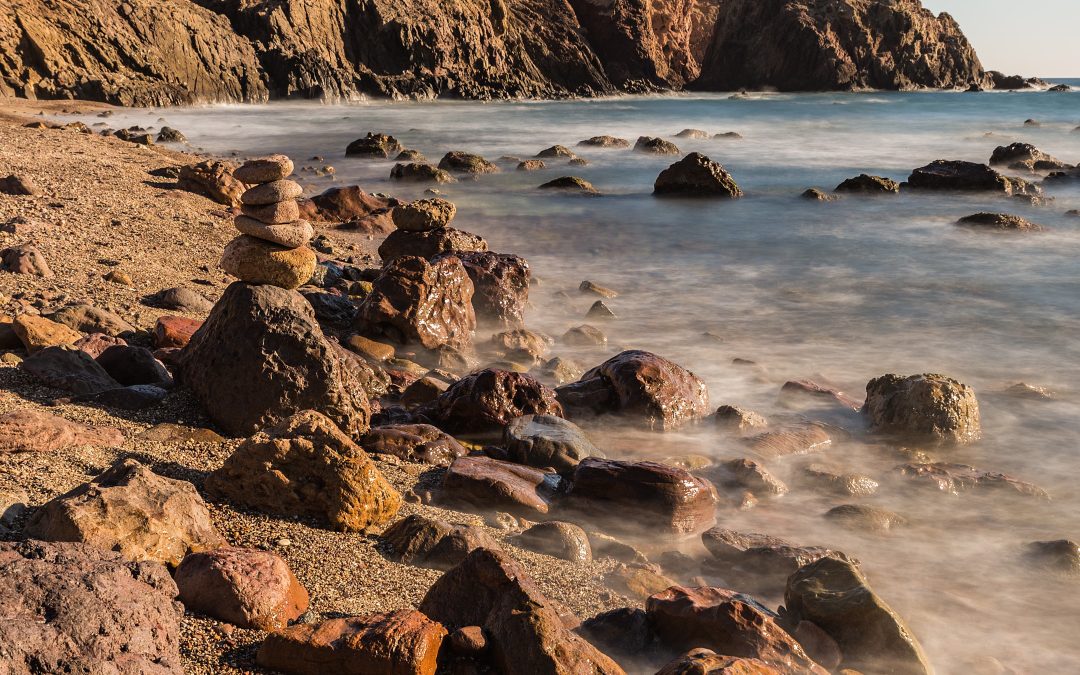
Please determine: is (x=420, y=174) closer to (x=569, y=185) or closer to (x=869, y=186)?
(x=569, y=185)

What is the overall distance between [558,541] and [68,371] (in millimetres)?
2532

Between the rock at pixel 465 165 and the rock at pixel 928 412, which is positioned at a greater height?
the rock at pixel 465 165

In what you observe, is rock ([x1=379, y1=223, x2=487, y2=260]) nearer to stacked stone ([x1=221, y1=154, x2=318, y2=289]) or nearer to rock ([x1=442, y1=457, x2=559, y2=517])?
stacked stone ([x1=221, y1=154, x2=318, y2=289])

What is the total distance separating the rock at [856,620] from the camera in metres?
3.19

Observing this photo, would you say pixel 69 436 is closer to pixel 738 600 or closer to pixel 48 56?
pixel 738 600

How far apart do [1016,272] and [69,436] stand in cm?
1053

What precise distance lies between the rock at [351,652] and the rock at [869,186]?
52.6 ft

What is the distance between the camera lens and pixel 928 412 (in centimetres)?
576

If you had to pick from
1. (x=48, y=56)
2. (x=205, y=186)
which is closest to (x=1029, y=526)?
(x=205, y=186)

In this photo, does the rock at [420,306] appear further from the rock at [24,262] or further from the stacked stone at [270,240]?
the rock at [24,262]

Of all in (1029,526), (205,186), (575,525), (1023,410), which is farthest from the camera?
(205,186)

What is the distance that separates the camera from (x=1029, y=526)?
467 centimetres

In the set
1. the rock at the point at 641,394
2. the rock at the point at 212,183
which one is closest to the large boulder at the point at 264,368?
the rock at the point at 641,394

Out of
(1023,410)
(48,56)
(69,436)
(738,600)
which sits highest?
(48,56)
